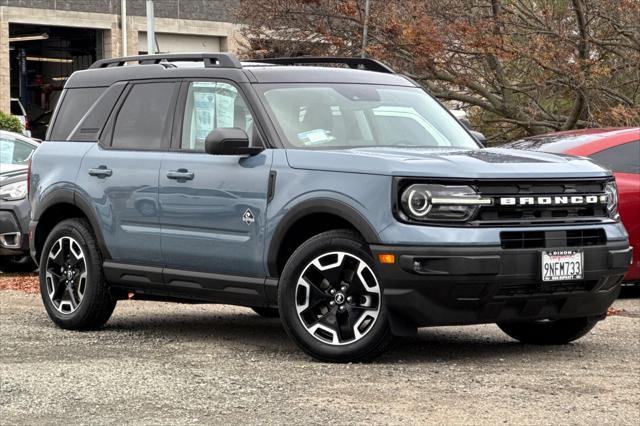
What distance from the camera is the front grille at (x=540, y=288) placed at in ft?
25.1

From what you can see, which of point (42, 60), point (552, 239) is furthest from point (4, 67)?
point (552, 239)

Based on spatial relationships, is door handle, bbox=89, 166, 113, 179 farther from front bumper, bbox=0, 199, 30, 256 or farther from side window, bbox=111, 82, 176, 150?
front bumper, bbox=0, 199, 30, 256

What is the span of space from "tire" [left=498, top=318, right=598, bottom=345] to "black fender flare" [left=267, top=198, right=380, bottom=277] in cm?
169

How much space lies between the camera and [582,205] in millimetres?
8070

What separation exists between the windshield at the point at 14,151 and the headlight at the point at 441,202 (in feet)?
31.8

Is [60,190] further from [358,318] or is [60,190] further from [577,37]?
[577,37]

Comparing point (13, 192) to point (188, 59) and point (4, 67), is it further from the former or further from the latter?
point (4, 67)

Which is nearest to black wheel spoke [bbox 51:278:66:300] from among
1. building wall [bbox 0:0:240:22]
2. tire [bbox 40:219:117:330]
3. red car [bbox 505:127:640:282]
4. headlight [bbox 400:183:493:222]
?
tire [bbox 40:219:117:330]

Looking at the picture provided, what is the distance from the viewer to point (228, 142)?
826 cm

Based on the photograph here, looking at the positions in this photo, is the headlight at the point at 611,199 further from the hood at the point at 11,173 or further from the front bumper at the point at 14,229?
the hood at the point at 11,173

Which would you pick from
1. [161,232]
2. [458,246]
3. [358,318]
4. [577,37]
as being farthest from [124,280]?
[577,37]

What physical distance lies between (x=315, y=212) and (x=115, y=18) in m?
37.1

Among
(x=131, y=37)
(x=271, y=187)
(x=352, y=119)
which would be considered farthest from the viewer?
(x=131, y=37)

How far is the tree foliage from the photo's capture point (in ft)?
57.2
